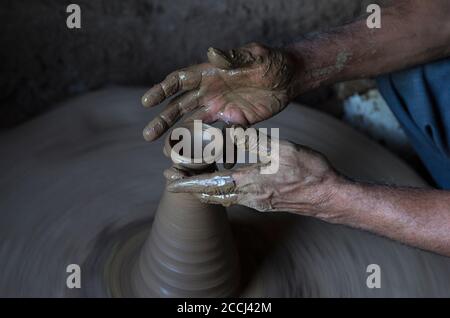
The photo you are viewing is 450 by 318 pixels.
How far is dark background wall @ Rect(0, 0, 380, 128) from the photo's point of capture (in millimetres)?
1975

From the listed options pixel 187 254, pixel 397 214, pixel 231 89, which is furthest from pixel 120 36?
pixel 397 214

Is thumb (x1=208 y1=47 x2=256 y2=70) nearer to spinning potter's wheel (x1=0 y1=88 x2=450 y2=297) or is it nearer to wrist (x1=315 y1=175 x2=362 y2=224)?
wrist (x1=315 y1=175 x2=362 y2=224)

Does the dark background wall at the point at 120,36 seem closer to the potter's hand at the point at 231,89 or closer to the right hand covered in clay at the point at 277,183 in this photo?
the potter's hand at the point at 231,89

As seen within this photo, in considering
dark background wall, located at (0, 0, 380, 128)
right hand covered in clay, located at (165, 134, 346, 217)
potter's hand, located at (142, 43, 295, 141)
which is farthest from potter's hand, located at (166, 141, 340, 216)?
dark background wall, located at (0, 0, 380, 128)

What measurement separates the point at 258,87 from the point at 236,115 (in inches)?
3.2

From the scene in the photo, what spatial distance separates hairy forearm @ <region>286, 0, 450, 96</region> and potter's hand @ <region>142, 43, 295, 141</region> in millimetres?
138

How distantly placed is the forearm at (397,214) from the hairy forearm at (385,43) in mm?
384

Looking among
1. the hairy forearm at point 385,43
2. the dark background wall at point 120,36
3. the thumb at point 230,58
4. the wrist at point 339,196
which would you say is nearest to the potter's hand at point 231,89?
the thumb at point 230,58

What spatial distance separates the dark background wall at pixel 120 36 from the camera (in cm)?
197

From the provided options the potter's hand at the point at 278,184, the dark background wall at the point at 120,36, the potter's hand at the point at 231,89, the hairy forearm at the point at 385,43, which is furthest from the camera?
the dark background wall at the point at 120,36

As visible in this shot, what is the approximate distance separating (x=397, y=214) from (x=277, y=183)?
0.27 m

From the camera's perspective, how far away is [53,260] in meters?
1.45

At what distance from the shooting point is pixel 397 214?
1302mm

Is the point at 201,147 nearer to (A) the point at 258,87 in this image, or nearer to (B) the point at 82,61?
(A) the point at 258,87
